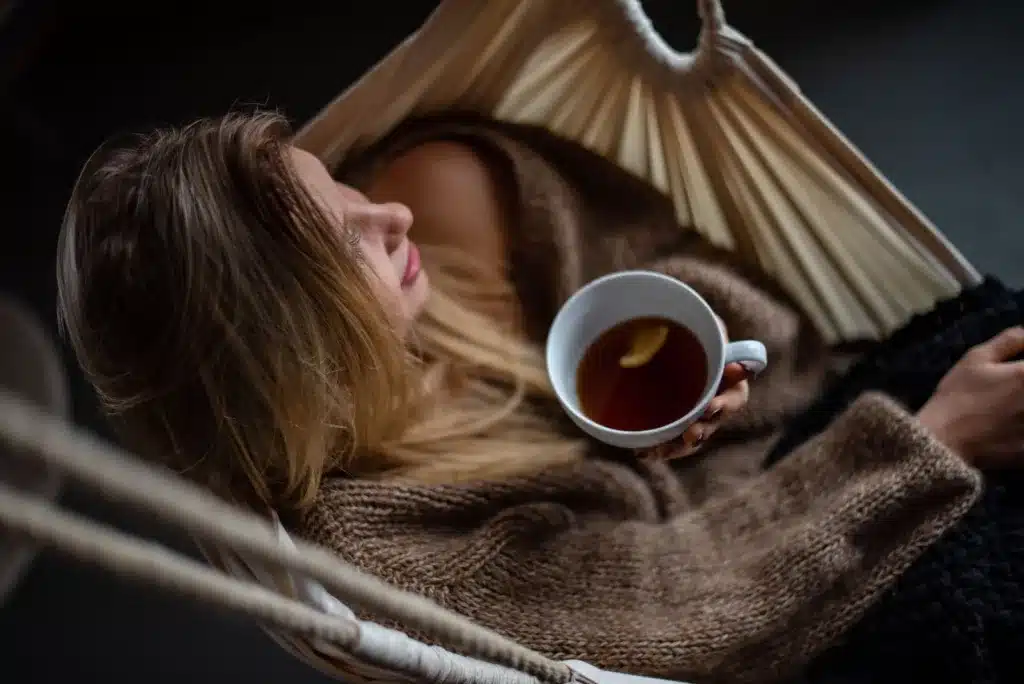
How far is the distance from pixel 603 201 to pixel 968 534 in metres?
0.43

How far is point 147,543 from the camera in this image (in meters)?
0.27

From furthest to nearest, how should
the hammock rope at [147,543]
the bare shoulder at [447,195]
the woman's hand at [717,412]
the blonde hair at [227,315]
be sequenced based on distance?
1. the bare shoulder at [447,195]
2. the woman's hand at [717,412]
3. the blonde hair at [227,315]
4. the hammock rope at [147,543]

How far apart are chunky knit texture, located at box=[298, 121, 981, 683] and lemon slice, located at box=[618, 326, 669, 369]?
9cm

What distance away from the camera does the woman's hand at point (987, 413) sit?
636mm

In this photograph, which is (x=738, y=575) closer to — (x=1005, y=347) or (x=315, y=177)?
(x=1005, y=347)

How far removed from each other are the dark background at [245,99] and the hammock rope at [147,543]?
67 centimetres

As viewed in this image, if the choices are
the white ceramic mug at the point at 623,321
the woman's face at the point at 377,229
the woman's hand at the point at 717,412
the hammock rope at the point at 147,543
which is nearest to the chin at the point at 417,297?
the woman's face at the point at 377,229

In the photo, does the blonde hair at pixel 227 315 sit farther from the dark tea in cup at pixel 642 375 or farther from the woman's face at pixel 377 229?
the dark tea in cup at pixel 642 375

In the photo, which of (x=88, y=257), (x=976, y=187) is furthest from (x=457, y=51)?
(x=976, y=187)

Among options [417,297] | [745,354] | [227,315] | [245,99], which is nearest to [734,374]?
[745,354]

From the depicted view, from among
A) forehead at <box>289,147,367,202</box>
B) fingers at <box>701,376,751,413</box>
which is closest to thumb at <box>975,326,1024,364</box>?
fingers at <box>701,376,751,413</box>

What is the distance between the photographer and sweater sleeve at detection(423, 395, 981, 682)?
0.60 meters

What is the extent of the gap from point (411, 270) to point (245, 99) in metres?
0.63

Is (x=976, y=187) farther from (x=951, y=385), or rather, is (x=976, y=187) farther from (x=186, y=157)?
(x=186, y=157)
